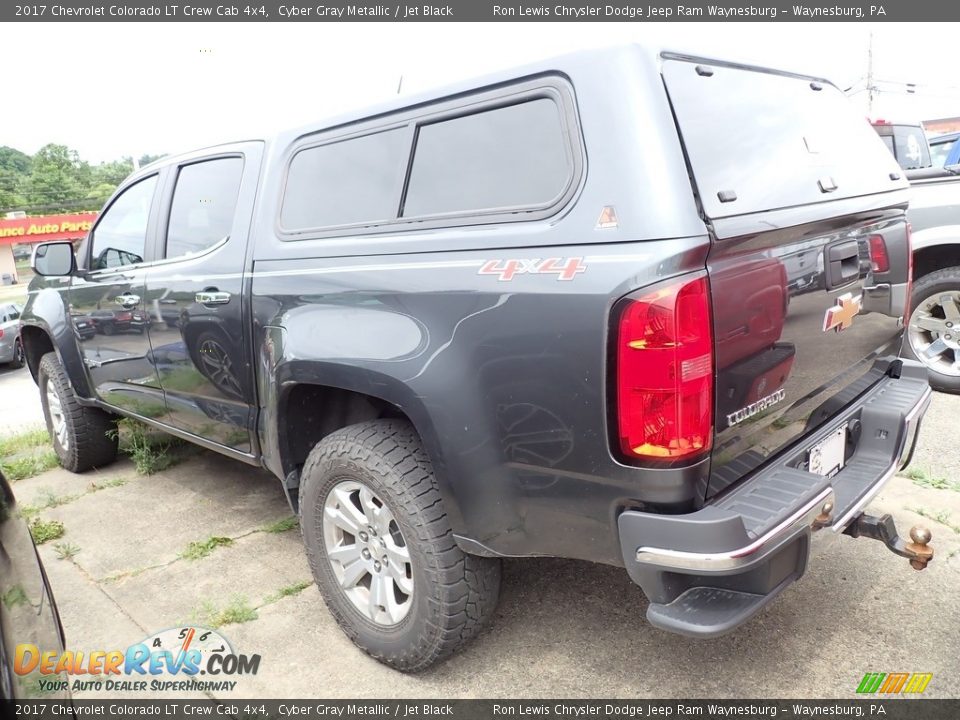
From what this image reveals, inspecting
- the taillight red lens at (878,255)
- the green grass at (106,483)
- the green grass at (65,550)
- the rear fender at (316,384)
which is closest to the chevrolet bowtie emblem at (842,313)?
the taillight red lens at (878,255)

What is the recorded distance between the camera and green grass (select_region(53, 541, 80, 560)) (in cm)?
363

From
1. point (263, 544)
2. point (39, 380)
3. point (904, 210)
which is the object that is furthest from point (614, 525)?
point (39, 380)

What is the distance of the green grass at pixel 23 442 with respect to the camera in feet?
18.7

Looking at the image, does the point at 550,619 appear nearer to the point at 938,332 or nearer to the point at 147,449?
the point at 147,449

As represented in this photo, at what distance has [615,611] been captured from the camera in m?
2.81

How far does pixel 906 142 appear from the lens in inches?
305

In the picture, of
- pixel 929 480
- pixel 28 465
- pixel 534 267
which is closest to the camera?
pixel 534 267

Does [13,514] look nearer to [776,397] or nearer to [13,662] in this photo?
[13,662]

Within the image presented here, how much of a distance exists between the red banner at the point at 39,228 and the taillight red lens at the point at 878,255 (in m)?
49.2

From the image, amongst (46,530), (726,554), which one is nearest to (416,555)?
(726,554)

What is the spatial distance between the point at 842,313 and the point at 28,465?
5.28m

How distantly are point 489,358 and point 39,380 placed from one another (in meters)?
4.51

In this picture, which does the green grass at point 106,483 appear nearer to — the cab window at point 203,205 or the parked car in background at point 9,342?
the cab window at point 203,205

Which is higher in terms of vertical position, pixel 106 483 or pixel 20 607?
pixel 20 607
